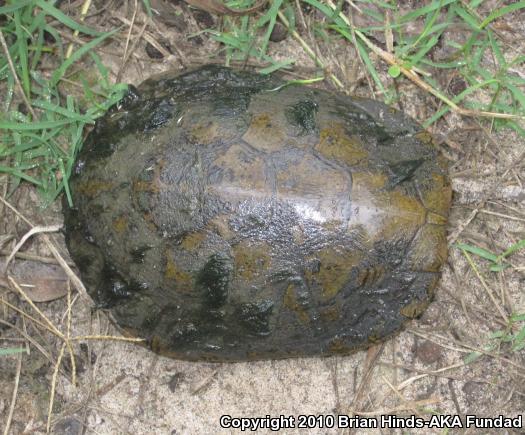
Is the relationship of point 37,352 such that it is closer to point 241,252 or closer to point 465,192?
point 241,252

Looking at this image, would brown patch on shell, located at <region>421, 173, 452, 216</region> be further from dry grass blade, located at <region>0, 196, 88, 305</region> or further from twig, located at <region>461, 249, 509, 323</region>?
dry grass blade, located at <region>0, 196, 88, 305</region>

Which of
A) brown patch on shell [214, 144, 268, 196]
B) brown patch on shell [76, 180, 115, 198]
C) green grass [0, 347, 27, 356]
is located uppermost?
brown patch on shell [214, 144, 268, 196]

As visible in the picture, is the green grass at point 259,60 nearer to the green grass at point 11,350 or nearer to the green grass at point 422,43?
the green grass at point 422,43

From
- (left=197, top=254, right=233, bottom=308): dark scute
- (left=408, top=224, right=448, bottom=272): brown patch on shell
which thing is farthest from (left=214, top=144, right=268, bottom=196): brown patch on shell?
(left=408, top=224, right=448, bottom=272): brown patch on shell

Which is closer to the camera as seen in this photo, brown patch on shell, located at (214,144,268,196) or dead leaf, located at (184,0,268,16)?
brown patch on shell, located at (214,144,268,196)

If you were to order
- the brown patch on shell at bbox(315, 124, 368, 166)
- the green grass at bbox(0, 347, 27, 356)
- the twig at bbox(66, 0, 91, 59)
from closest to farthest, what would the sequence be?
the brown patch on shell at bbox(315, 124, 368, 166) → the green grass at bbox(0, 347, 27, 356) → the twig at bbox(66, 0, 91, 59)

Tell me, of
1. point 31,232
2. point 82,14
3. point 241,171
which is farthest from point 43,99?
Result: point 241,171
